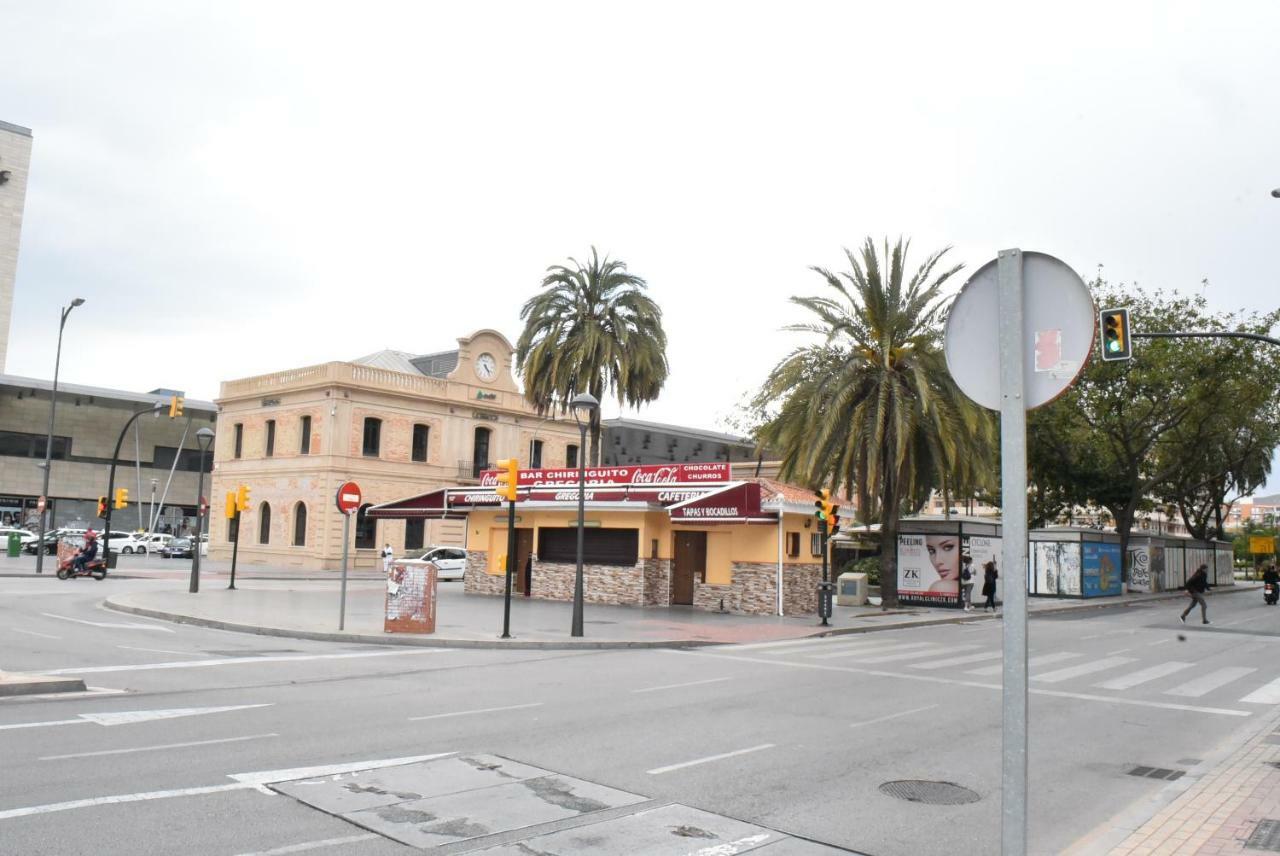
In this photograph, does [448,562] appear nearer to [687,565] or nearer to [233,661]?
[687,565]

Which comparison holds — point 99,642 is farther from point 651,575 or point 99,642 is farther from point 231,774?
point 651,575

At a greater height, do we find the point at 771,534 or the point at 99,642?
the point at 771,534

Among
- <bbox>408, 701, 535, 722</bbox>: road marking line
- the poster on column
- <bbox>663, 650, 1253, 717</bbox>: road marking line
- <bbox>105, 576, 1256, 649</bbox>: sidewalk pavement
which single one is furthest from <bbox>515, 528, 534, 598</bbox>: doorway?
<bbox>408, 701, 535, 722</bbox>: road marking line

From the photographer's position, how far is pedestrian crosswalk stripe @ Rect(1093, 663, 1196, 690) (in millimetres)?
15109

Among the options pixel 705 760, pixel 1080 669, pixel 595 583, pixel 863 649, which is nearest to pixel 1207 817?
pixel 705 760

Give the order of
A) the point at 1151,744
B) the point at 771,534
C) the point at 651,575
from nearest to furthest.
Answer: the point at 1151,744, the point at 771,534, the point at 651,575

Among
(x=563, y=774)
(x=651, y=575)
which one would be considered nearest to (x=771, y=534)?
(x=651, y=575)

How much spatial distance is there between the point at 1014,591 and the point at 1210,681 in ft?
49.2

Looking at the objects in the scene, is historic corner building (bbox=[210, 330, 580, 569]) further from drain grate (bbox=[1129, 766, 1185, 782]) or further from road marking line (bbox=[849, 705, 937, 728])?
drain grate (bbox=[1129, 766, 1185, 782])

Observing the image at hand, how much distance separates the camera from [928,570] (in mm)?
33250

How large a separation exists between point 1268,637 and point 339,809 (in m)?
26.0

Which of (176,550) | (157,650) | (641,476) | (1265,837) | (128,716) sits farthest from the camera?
(176,550)

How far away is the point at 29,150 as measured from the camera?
291 ft

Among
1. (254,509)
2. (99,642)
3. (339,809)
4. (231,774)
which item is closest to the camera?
(339,809)
